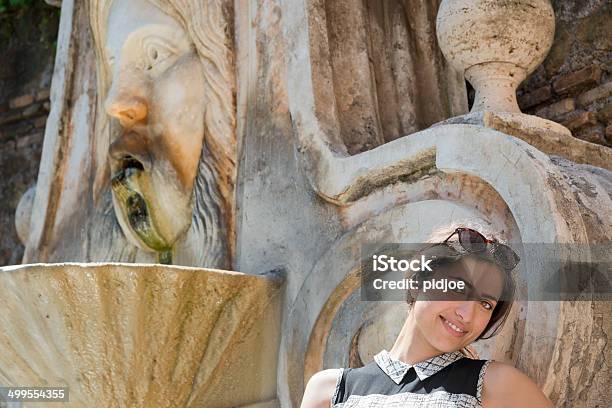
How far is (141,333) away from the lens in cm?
290

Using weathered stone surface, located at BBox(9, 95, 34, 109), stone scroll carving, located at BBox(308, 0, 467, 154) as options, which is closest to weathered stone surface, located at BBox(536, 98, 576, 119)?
stone scroll carving, located at BBox(308, 0, 467, 154)

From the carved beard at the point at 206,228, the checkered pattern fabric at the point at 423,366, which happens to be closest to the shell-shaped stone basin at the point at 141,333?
the carved beard at the point at 206,228

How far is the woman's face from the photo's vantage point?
186cm

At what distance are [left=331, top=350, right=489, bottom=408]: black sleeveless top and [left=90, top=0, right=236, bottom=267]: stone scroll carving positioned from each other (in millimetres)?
1559

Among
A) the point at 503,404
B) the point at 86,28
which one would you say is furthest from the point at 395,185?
the point at 86,28

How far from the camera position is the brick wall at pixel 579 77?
4086 millimetres

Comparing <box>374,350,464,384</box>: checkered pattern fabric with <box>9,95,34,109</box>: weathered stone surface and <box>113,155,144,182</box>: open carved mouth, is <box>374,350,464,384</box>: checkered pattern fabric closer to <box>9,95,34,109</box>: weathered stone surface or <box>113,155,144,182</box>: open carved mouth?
<box>113,155,144,182</box>: open carved mouth

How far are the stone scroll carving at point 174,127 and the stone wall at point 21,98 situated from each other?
117 inches

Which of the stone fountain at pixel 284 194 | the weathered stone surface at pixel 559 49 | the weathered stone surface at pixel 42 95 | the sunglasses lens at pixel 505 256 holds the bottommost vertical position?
the sunglasses lens at pixel 505 256

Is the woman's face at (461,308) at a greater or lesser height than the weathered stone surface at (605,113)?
lesser

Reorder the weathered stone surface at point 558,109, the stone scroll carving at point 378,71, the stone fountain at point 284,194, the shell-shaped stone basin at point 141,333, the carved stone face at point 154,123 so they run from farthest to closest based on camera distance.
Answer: the weathered stone surface at point 558,109
the carved stone face at point 154,123
the stone scroll carving at point 378,71
the shell-shaped stone basin at point 141,333
the stone fountain at point 284,194

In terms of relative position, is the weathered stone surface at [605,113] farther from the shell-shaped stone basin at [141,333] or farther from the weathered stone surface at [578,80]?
the shell-shaped stone basin at [141,333]

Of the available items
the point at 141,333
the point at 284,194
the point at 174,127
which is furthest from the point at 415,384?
the point at 174,127

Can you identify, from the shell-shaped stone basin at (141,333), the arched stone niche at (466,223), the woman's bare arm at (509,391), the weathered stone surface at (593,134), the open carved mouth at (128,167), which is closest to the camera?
the woman's bare arm at (509,391)
